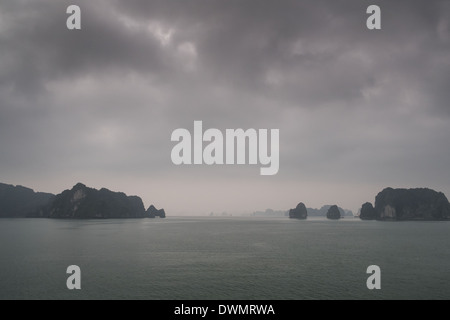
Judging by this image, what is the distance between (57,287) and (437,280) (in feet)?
214

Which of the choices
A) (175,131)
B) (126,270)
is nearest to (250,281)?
(126,270)

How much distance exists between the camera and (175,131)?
5356cm

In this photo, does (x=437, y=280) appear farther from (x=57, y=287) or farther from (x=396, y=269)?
(x=57, y=287)

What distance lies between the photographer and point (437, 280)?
49312 mm
